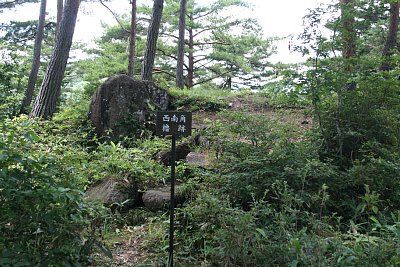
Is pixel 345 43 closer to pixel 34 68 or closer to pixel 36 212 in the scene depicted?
pixel 36 212

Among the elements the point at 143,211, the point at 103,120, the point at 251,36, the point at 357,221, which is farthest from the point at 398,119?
the point at 251,36

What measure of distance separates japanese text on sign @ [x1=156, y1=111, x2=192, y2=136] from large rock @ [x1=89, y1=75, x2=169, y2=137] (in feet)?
12.0

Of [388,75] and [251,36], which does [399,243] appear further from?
[251,36]

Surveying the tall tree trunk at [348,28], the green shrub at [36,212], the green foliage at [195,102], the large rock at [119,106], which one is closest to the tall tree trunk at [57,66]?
the large rock at [119,106]

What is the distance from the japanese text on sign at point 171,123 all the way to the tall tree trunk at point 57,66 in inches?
210

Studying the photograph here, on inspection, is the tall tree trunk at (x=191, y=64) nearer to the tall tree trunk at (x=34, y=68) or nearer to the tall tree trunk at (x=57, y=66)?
the tall tree trunk at (x=34, y=68)

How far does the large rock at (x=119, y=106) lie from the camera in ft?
22.4

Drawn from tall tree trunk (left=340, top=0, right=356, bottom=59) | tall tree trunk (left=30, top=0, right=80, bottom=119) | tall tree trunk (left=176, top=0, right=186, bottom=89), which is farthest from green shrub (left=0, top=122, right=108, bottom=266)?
tall tree trunk (left=176, top=0, right=186, bottom=89)

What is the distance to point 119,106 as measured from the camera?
692 centimetres

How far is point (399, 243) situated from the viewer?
238 cm

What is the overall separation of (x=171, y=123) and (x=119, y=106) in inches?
156

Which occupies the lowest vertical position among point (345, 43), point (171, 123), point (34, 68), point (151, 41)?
point (171, 123)

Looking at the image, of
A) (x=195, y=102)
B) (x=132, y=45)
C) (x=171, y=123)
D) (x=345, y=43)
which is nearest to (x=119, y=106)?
(x=195, y=102)

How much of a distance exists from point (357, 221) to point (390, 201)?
0.39m
